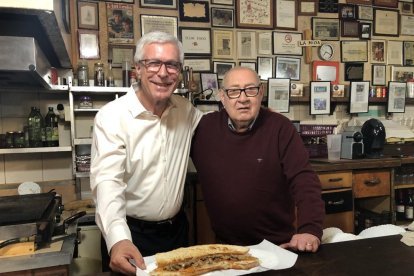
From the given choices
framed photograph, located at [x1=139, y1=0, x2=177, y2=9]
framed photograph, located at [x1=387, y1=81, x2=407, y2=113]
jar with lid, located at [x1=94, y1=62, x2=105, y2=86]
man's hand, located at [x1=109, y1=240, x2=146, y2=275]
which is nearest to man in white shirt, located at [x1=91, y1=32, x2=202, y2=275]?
man's hand, located at [x1=109, y1=240, x2=146, y2=275]

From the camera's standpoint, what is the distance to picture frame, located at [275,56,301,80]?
137 inches

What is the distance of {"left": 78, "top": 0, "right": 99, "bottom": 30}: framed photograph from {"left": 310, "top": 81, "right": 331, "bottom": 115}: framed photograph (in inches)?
84.2

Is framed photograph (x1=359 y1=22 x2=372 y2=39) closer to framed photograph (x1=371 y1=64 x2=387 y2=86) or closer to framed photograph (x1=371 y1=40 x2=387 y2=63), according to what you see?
framed photograph (x1=371 y1=40 x2=387 y2=63)

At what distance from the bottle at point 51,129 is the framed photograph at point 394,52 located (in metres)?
3.45

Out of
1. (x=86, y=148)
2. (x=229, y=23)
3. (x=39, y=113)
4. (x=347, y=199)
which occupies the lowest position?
(x=347, y=199)

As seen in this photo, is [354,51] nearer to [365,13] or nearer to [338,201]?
[365,13]

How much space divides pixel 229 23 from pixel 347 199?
1921 mm

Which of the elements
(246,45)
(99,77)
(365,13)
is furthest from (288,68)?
(99,77)

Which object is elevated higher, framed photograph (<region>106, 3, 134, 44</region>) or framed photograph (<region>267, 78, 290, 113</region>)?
framed photograph (<region>106, 3, 134, 44</region>)

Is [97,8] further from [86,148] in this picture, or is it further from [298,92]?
[298,92]

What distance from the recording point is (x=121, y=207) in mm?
1303

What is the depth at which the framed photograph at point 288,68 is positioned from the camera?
3473mm

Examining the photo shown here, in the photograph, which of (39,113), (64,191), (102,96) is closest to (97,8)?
(102,96)

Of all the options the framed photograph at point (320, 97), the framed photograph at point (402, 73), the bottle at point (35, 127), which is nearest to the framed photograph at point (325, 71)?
the framed photograph at point (320, 97)
